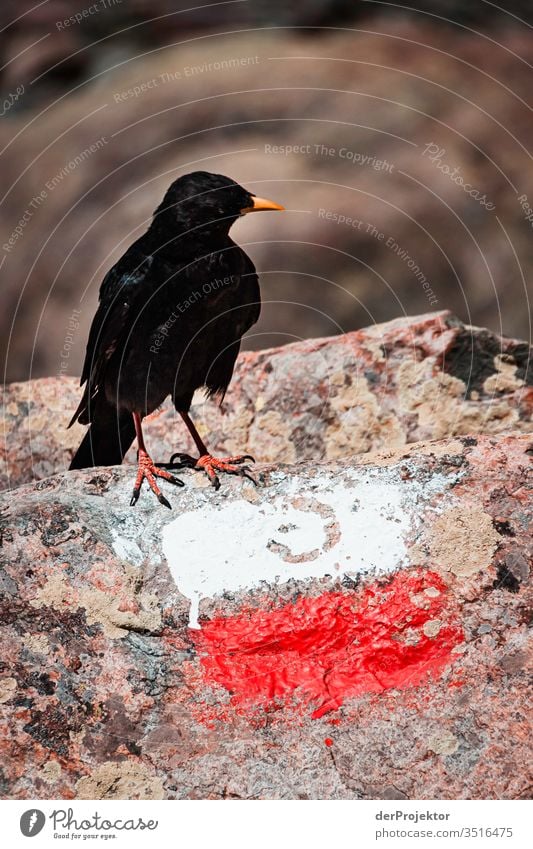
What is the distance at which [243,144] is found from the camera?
32.9 feet

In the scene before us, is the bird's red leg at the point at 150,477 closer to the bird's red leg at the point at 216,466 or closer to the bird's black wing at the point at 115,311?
the bird's red leg at the point at 216,466

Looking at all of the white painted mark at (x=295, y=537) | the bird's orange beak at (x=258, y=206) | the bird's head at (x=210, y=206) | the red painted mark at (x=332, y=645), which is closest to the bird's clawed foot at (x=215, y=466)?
the white painted mark at (x=295, y=537)

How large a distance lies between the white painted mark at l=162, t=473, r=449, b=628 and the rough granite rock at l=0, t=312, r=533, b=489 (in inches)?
71.5

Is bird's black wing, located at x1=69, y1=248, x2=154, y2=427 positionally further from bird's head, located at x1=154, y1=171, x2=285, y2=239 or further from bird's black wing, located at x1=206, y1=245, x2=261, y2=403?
bird's black wing, located at x1=206, y1=245, x2=261, y2=403

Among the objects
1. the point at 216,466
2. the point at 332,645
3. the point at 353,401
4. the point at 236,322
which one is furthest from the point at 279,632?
the point at 353,401

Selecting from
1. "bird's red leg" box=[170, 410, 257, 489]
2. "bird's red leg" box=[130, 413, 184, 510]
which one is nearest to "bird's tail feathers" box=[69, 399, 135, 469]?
"bird's red leg" box=[170, 410, 257, 489]

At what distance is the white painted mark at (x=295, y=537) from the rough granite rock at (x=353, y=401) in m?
1.82

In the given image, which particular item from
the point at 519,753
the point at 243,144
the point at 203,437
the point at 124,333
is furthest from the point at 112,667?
the point at 243,144

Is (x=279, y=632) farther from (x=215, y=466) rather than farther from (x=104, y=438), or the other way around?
(x=104, y=438)

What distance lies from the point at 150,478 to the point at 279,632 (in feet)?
3.81

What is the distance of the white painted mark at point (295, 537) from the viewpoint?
4219 mm

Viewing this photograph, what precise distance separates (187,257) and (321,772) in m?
3.15

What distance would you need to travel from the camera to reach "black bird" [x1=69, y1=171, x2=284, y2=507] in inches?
212

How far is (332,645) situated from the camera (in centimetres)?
398
